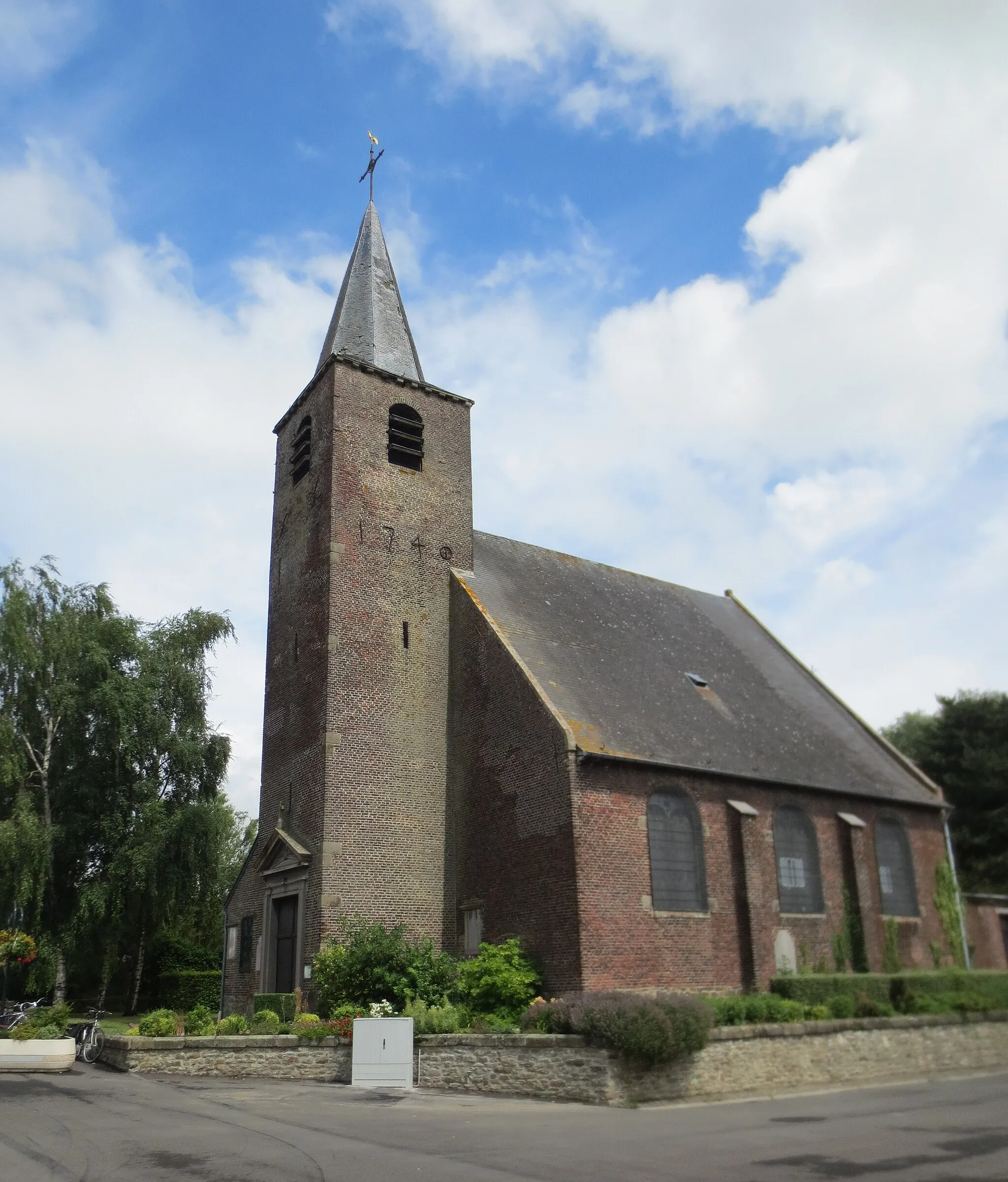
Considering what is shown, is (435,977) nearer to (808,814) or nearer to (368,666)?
(368,666)

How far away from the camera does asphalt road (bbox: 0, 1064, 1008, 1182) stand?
888 cm

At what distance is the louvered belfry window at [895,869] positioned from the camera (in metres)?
24.0

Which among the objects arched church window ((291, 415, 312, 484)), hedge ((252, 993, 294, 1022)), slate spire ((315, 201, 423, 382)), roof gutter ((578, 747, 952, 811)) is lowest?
hedge ((252, 993, 294, 1022))

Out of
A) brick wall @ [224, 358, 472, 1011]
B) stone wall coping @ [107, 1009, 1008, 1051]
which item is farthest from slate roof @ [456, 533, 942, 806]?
stone wall coping @ [107, 1009, 1008, 1051]

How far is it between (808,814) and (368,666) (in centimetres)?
1084

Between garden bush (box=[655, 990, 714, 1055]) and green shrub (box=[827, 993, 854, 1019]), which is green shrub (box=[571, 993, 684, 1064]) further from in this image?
green shrub (box=[827, 993, 854, 1019])

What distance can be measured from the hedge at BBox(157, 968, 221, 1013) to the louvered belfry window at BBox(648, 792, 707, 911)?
53.9 feet

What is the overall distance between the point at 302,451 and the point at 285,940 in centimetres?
1183

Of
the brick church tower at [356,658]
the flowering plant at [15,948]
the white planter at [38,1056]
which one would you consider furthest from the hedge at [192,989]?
the white planter at [38,1056]

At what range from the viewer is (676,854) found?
65.8ft

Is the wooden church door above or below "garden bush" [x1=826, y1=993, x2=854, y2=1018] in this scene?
above

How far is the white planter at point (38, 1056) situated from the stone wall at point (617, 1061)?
929 mm

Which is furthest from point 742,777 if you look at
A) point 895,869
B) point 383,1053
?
point 383,1053

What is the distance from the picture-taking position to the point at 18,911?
89.0 feet
